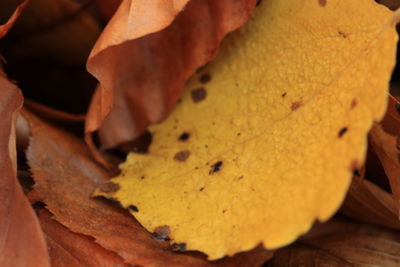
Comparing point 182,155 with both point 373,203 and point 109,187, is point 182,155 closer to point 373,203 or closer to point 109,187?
point 109,187

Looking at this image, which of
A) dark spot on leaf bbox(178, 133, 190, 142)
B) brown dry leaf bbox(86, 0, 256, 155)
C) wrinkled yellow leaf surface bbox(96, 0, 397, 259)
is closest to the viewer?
wrinkled yellow leaf surface bbox(96, 0, 397, 259)

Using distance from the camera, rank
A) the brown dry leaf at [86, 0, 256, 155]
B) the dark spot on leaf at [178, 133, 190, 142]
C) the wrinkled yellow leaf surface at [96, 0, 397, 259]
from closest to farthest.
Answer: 1. the wrinkled yellow leaf surface at [96, 0, 397, 259]
2. the brown dry leaf at [86, 0, 256, 155]
3. the dark spot on leaf at [178, 133, 190, 142]

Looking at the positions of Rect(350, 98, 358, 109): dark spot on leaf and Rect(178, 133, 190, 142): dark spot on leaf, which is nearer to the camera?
Rect(350, 98, 358, 109): dark spot on leaf

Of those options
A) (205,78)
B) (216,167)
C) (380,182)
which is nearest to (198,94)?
(205,78)

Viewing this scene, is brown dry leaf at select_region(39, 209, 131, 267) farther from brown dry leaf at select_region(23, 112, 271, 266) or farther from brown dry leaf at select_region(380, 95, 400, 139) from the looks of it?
brown dry leaf at select_region(380, 95, 400, 139)

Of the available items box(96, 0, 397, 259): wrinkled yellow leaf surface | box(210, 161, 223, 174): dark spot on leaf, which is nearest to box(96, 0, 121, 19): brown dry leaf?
box(96, 0, 397, 259): wrinkled yellow leaf surface

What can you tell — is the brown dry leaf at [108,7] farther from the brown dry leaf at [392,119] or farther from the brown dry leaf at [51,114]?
the brown dry leaf at [392,119]

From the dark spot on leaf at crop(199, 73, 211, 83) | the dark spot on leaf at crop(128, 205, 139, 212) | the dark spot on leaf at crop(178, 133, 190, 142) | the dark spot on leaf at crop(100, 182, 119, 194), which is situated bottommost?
the dark spot on leaf at crop(100, 182, 119, 194)

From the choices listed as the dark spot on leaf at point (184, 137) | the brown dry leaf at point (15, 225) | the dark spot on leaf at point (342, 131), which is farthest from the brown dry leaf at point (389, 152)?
the brown dry leaf at point (15, 225)
